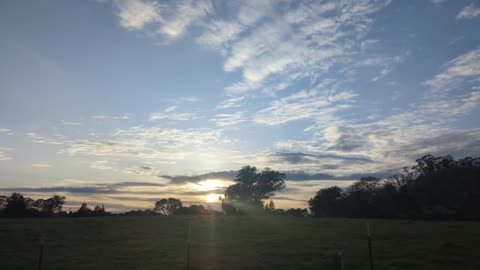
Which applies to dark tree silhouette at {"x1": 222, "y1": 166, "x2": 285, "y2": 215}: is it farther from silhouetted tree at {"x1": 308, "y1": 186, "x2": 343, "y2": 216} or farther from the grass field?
the grass field

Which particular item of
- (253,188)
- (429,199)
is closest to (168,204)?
(253,188)

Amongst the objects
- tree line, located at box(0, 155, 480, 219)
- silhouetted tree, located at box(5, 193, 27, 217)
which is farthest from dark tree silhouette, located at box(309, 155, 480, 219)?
silhouetted tree, located at box(5, 193, 27, 217)

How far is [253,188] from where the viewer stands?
15312 centimetres

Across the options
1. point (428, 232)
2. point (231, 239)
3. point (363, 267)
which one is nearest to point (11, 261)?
point (231, 239)

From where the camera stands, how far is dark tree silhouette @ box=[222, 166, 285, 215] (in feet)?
500

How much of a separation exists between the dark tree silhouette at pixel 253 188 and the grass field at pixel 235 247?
95.8 metres

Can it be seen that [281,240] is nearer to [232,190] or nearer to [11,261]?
[11,261]

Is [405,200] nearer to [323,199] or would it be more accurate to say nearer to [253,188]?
[323,199]

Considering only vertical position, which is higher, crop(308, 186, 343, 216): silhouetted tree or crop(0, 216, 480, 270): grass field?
crop(308, 186, 343, 216): silhouetted tree

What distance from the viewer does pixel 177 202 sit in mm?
178875

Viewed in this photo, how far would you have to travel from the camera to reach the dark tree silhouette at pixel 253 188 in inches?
5994

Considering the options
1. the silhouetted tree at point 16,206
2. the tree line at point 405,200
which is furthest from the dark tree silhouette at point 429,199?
the silhouetted tree at point 16,206

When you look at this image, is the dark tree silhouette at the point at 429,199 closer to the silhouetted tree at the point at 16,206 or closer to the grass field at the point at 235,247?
the grass field at the point at 235,247

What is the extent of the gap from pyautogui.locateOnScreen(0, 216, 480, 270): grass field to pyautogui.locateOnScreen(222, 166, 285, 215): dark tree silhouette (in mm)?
95779
